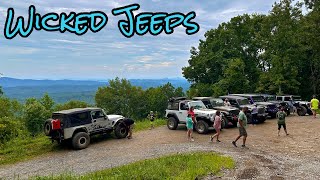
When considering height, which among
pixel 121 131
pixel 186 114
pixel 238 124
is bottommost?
pixel 121 131

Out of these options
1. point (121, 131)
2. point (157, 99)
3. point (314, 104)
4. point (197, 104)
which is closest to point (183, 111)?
point (197, 104)

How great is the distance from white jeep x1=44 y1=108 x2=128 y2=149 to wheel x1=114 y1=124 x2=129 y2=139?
36 cm

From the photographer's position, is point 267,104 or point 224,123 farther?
point 267,104

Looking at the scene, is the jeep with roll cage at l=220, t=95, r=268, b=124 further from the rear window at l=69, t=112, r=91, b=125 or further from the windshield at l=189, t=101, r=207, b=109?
the rear window at l=69, t=112, r=91, b=125

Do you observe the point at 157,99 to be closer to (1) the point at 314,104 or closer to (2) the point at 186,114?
(1) the point at 314,104

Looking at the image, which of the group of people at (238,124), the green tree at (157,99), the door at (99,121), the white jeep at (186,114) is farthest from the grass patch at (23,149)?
the green tree at (157,99)

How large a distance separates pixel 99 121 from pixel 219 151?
23.3 feet

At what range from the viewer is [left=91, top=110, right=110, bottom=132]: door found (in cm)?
1722

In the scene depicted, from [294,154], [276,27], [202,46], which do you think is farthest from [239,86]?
[294,154]

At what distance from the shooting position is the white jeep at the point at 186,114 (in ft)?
61.5

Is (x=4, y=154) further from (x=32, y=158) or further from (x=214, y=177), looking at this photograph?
(x=214, y=177)

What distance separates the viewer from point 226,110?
20688 mm

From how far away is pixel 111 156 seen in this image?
47.3 feet

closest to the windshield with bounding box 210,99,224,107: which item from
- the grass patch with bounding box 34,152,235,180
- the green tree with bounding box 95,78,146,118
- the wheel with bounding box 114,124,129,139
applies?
the wheel with bounding box 114,124,129,139
